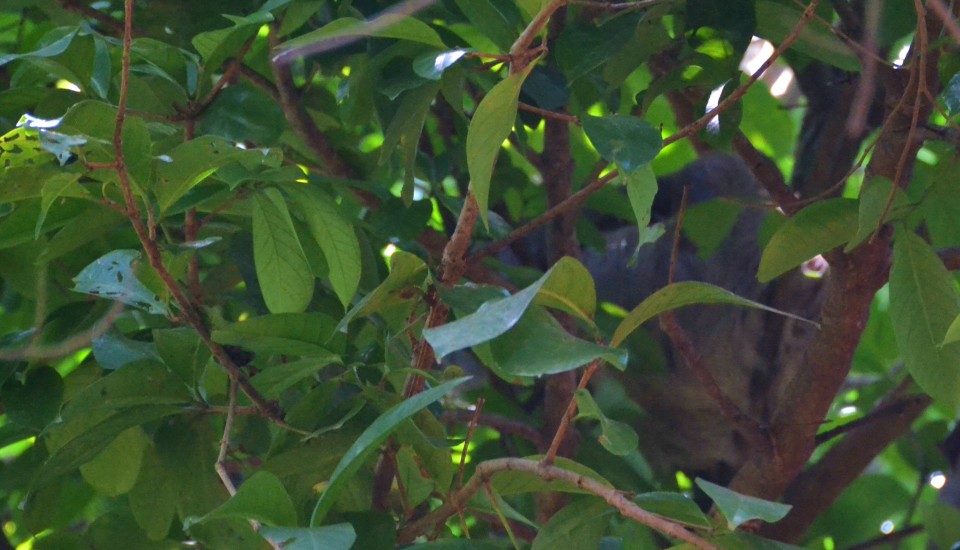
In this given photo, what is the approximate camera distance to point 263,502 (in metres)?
0.62

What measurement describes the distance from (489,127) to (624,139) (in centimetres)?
9

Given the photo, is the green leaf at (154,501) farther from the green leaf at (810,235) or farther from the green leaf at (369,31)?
the green leaf at (810,235)

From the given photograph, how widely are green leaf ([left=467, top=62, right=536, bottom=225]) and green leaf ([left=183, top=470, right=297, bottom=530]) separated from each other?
21cm

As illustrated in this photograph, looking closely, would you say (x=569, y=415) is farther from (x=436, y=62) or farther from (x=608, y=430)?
(x=436, y=62)

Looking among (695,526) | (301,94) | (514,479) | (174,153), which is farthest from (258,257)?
(301,94)

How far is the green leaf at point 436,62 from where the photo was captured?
2.05 feet

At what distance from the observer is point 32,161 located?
681 millimetres

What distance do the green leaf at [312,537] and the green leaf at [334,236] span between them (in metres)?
0.23

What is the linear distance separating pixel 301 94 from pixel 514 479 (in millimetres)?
626

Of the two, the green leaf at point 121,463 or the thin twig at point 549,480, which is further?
the green leaf at point 121,463

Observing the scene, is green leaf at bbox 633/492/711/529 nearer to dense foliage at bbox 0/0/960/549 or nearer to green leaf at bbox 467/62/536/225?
dense foliage at bbox 0/0/960/549

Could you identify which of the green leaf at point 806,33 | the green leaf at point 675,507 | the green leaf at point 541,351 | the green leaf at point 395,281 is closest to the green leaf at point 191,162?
the green leaf at point 395,281

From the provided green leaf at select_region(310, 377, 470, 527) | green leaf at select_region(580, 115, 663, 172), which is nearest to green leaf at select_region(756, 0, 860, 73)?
green leaf at select_region(580, 115, 663, 172)

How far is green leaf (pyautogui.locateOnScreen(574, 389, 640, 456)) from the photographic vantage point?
1.88 ft
